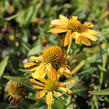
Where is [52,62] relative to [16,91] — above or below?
above

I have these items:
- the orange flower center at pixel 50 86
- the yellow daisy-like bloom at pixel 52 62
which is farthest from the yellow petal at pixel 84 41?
the orange flower center at pixel 50 86

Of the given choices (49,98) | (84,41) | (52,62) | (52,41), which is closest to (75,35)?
(84,41)

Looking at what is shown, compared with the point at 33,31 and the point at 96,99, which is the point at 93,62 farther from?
the point at 33,31

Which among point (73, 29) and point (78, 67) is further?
point (78, 67)

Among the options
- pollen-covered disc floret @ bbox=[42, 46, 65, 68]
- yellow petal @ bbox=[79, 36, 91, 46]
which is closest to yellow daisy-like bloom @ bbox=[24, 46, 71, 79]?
pollen-covered disc floret @ bbox=[42, 46, 65, 68]

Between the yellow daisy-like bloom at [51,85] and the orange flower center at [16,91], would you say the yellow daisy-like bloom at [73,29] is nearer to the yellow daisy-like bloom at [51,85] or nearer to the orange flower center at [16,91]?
the yellow daisy-like bloom at [51,85]

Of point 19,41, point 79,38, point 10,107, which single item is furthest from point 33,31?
point 79,38

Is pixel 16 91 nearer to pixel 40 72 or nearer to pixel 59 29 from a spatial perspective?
pixel 40 72

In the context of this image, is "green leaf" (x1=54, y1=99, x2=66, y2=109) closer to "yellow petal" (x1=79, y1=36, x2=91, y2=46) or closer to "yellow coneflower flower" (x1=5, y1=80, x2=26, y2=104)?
"yellow coneflower flower" (x1=5, y1=80, x2=26, y2=104)

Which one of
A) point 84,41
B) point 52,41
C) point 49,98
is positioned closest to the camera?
point 49,98
